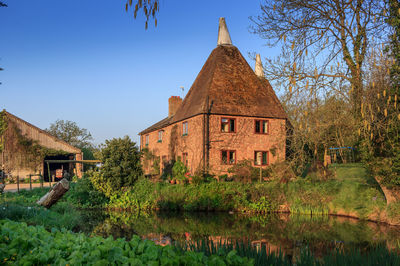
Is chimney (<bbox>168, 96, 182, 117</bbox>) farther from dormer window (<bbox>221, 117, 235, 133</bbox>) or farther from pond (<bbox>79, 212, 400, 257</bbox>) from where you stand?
pond (<bbox>79, 212, 400, 257</bbox>)

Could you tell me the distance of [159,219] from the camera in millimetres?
18719

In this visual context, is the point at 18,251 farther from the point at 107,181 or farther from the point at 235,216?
the point at 107,181

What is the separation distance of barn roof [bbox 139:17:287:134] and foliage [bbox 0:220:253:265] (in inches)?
825

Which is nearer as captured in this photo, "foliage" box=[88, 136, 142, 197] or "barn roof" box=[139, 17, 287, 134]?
"foliage" box=[88, 136, 142, 197]

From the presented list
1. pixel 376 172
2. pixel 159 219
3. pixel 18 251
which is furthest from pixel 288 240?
pixel 18 251

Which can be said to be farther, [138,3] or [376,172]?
[376,172]

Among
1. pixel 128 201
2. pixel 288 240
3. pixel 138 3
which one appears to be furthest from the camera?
pixel 128 201

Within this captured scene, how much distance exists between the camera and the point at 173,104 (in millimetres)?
35781

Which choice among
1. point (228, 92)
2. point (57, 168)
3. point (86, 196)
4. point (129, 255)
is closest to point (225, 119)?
point (228, 92)

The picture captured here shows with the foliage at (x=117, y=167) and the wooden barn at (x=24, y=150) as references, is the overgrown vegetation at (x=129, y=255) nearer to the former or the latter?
the foliage at (x=117, y=167)

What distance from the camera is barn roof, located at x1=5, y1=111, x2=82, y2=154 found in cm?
3475

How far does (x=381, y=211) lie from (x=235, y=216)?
7.33 m

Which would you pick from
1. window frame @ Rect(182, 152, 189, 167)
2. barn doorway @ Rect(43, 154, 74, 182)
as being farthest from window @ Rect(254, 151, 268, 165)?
barn doorway @ Rect(43, 154, 74, 182)

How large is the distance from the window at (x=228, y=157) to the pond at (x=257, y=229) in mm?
6761
